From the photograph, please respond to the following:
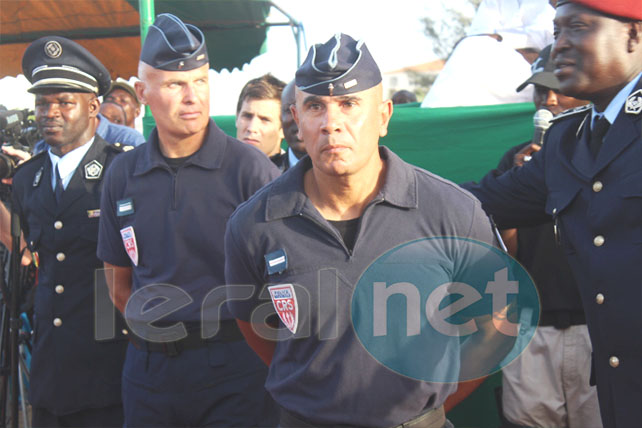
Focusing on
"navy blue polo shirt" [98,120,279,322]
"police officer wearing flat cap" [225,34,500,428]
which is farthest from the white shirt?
"police officer wearing flat cap" [225,34,500,428]

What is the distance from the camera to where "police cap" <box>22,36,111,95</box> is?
3.54m

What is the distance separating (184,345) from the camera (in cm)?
278

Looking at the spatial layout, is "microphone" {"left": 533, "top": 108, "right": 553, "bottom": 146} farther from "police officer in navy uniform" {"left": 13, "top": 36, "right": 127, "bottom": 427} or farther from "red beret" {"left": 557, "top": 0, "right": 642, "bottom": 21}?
"police officer in navy uniform" {"left": 13, "top": 36, "right": 127, "bottom": 427}

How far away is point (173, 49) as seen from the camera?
2.83 meters

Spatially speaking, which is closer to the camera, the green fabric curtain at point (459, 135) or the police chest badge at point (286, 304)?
the police chest badge at point (286, 304)

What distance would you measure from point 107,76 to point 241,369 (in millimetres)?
2008

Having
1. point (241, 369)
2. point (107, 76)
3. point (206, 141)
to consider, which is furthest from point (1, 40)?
point (241, 369)

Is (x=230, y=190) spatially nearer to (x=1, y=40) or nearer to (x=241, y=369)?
(x=241, y=369)

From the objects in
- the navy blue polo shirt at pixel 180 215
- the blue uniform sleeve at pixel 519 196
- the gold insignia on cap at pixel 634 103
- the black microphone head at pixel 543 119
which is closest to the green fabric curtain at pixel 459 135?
the black microphone head at pixel 543 119

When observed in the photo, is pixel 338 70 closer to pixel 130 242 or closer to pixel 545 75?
pixel 130 242

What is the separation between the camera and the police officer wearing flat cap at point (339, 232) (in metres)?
1.95

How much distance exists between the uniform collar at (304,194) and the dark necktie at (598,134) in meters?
0.63

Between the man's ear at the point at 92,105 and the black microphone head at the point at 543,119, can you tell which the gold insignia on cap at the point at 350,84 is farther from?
the man's ear at the point at 92,105

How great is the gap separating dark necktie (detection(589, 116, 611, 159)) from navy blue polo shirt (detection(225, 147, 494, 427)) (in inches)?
18.8
